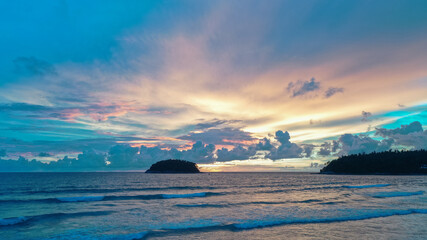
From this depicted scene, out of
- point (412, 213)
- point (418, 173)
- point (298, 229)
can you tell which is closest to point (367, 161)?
point (418, 173)

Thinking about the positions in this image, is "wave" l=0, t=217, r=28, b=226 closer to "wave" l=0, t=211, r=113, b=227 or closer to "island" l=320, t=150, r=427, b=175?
"wave" l=0, t=211, r=113, b=227

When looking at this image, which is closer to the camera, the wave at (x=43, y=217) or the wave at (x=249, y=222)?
the wave at (x=249, y=222)

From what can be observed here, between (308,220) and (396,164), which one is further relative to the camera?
(396,164)

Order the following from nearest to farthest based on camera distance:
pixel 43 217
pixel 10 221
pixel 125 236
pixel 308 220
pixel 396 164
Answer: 1. pixel 125 236
2. pixel 308 220
3. pixel 10 221
4. pixel 43 217
5. pixel 396 164

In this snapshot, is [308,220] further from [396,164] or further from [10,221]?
[396,164]

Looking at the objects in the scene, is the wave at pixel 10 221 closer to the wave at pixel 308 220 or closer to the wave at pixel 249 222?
the wave at pixel 249 222

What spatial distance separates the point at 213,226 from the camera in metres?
20.5

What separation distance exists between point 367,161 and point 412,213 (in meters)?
204

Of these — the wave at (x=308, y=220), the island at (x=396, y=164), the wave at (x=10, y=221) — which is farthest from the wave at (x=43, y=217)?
the island at (x=396, y=164)

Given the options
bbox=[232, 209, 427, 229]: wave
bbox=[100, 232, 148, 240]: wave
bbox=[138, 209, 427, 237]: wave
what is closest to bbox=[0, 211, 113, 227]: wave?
bbox=[100, 232, 148, 240]: wave

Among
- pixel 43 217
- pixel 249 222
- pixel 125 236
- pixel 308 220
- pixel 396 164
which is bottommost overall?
pixel 396 164

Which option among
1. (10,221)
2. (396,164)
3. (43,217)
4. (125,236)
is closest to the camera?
(125,236)

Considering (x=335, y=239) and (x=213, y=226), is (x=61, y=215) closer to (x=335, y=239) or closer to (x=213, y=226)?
(x=213, y=226)

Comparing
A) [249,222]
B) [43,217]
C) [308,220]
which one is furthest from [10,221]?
[308,220]
